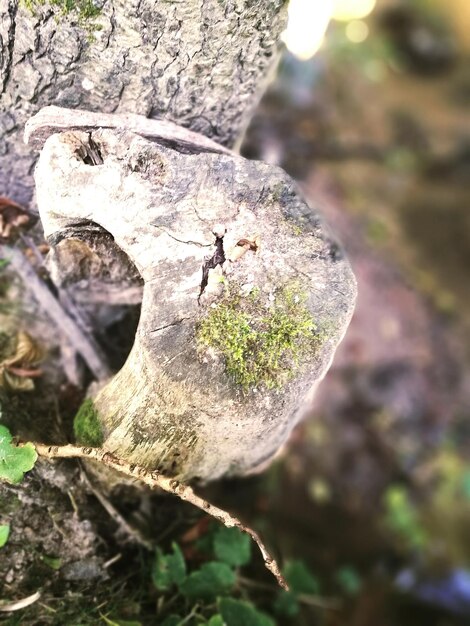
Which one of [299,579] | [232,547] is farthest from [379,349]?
[232,547]

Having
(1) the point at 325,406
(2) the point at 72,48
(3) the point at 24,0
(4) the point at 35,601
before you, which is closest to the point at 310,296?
(2) the point at 72,48

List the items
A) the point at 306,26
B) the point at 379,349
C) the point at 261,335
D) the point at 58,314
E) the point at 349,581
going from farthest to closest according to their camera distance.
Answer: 1. the point at 306,26
2. the point at 379,349
3. the point at 349,581
4. the point at 58,314
5. the point at 261,335

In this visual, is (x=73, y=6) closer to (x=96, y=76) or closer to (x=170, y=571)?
(x=96, y=76)

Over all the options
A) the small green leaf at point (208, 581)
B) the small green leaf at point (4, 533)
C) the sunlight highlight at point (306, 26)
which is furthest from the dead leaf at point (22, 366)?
the sunlight highlight at point (306, 26)

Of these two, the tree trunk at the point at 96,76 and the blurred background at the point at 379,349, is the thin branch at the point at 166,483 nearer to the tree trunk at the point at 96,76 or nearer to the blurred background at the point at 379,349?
the tree trunk at the point at 96,76

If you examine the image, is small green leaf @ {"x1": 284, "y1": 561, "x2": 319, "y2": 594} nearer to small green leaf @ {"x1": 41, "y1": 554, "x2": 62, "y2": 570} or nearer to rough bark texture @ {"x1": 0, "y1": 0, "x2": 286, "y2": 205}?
small green leaf @ {"x1": 41, "y1": 554, "x2": 62, "y2": 570}

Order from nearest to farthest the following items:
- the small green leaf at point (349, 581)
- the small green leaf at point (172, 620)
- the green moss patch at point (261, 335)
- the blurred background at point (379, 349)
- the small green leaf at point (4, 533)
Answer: the green moss patch at point (261, 335), the small green leaf at point (4, 533), the small green leaf at point (172, 620), the small green leaf at point (349, 581), the blurred background at point (379, 349)
